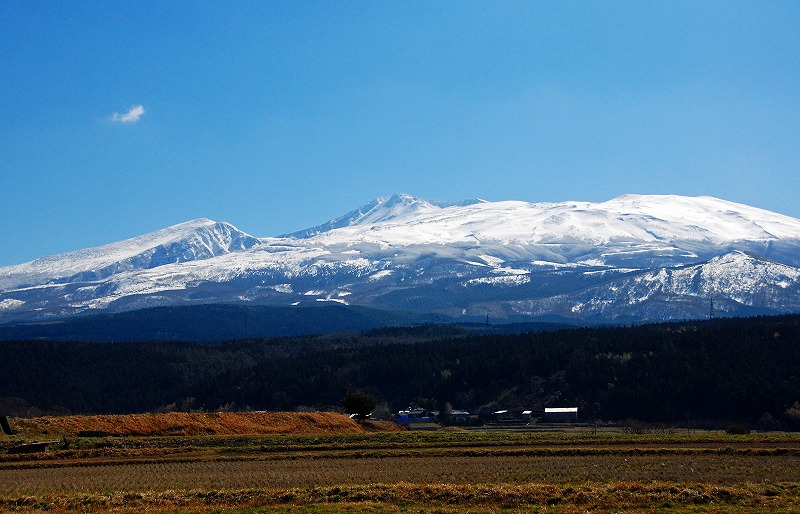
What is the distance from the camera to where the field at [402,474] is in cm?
3944

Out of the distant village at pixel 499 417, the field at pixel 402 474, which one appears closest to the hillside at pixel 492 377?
the distant village at pixel 499 417

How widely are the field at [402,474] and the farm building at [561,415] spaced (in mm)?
40719

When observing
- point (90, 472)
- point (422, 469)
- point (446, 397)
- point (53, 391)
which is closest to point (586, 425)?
point (446, 397)

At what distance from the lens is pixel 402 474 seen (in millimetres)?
50531

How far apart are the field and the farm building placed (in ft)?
134

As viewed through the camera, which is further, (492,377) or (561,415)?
(492,377)

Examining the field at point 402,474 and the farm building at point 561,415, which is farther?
the farm building at point 561,415

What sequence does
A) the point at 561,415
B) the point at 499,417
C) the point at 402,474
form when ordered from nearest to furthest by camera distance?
the point at 402,474
the point at 561,415
the point at 499,417

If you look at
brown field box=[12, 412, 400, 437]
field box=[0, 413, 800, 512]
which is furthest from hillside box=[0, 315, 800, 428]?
field box=[0, 413, 800, 512]

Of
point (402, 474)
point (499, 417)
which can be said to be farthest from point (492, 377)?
point (402, 474)

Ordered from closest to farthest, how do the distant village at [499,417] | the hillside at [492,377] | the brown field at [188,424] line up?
the brown field at [188,424] < the distant village at [499,417] < the hillside at [492,377]

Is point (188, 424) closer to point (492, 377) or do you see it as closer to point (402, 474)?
point (402, 474)

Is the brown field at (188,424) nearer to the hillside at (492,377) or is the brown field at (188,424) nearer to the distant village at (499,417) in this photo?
the distant village at (499,417)

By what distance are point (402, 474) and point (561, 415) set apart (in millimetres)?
70832
